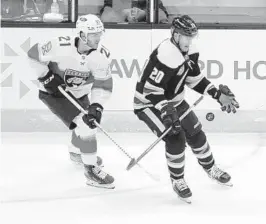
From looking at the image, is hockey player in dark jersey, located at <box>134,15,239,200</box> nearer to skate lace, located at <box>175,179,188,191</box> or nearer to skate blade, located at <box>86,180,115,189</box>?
skate lace, located at <box>175,179,188,191</box>

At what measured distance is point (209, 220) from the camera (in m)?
2.82

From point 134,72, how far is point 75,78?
1.44 meters

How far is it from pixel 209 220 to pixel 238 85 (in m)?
2.36

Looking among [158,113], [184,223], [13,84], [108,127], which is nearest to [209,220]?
[184,223]

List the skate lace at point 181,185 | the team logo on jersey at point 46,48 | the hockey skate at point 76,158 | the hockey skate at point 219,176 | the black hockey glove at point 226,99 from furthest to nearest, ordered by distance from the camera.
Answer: the hockey skate at point 76,158 < the team logo on jersey at point 46,48 < the hockey skate at point 219,176 < the black hockey glove at point 226,99 < the skate lace at point 181,185

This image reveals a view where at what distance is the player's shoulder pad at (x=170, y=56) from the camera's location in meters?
3.08

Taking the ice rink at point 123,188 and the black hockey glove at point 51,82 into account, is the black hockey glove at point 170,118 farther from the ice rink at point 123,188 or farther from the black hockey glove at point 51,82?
the black hockey glove at point 51,82

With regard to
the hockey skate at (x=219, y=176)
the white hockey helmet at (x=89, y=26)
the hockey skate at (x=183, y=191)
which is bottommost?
the hockey skate at (x=219, y=176)

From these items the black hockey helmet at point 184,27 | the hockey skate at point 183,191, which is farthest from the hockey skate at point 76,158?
the black hockey helmet at point 184,27

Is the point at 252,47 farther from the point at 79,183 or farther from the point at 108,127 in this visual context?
the point at 79,183

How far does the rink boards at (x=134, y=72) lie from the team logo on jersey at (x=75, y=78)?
4.32ft

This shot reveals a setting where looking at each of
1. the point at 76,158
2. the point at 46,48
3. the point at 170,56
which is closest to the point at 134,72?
the point at 76,158

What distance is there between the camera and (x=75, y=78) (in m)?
3.61

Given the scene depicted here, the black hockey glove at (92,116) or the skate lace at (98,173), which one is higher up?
the black hockey glove at (92,116)
